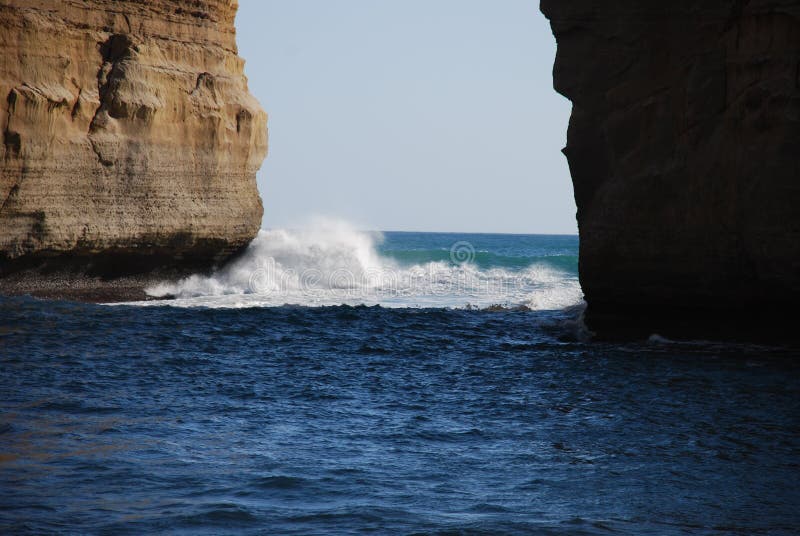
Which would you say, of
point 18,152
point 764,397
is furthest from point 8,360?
point 18,152

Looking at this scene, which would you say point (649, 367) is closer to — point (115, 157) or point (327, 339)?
point (327, 339)

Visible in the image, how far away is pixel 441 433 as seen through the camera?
26.5ft

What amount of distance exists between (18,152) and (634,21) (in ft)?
44.8

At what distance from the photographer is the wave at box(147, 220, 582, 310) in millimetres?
22998

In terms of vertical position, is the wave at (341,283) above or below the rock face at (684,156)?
below

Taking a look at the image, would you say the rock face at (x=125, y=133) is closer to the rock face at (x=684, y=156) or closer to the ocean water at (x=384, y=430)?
the ocean water at (x=384, y=430)

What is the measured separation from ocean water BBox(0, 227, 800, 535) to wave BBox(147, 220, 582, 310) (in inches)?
274

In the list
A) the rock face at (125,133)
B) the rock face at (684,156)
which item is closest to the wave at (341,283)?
the rock face at (125,133)

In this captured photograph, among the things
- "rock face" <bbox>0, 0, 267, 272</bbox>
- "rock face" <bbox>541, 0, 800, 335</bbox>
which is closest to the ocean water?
"rock face" <bbox>541, 0, 800, 335</bbox>

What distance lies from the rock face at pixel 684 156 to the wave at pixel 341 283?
6.38 metres

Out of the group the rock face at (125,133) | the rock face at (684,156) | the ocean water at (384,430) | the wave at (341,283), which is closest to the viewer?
the ocean water at (384,430)

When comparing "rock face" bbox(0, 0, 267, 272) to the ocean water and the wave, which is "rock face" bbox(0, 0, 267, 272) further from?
the ocean water

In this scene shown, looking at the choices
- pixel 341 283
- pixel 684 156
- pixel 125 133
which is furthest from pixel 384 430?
pixel 341 283

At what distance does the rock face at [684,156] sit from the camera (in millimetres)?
12453
